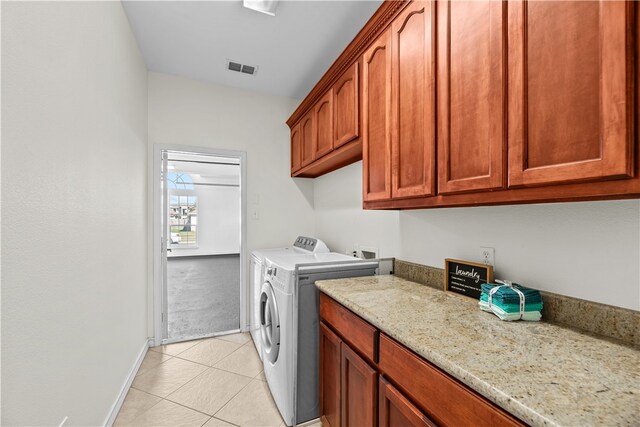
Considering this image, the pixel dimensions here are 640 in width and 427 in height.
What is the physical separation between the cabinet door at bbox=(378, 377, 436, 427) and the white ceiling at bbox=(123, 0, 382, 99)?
218 centimetres

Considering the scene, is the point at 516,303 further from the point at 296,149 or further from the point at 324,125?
the point at 296,149

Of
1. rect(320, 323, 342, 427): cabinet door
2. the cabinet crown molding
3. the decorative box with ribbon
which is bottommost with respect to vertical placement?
rect(320, 323, 342, 427): cabinet door

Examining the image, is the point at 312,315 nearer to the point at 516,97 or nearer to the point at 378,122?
the point at 378,122

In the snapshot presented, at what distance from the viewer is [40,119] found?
0.95m

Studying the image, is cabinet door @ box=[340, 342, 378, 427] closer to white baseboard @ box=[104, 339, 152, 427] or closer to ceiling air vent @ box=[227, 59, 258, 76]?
white baseboard @ box=[104, 339, 152, 427]

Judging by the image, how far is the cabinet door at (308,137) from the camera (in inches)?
98.2

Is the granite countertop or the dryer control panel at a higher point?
the dryer control panel

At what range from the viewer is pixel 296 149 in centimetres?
304

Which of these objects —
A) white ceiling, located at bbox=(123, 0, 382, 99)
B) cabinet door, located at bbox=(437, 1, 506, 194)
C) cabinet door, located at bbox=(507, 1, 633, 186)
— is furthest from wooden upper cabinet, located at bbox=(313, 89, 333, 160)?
cabinet door, located at bbox=(507, 1, 633, 186)

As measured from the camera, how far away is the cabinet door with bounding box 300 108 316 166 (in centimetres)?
249

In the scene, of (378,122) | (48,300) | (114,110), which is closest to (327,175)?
(378,122)

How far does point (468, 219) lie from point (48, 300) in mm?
1850

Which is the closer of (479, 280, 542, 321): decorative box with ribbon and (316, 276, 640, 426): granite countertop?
(316, 276, 640, 426): granite countertop

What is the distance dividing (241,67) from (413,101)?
6.51 ft
